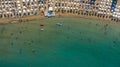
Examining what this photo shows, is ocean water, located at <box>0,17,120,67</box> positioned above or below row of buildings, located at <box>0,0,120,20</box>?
below

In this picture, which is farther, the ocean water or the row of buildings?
the row of buildings

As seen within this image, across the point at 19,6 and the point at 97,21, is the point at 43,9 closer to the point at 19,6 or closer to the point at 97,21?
the point at 19,6

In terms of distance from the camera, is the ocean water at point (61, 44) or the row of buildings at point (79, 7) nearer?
the ocean water at point (61, 44)

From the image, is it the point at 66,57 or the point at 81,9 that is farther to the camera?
the point at 81,9

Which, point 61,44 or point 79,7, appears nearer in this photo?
point 61,44

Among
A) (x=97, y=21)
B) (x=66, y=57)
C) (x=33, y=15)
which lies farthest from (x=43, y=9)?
(x=66, y=57)

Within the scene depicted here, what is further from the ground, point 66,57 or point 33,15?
point 33,15

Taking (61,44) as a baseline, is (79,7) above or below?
above

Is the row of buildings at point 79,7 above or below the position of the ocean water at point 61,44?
above
